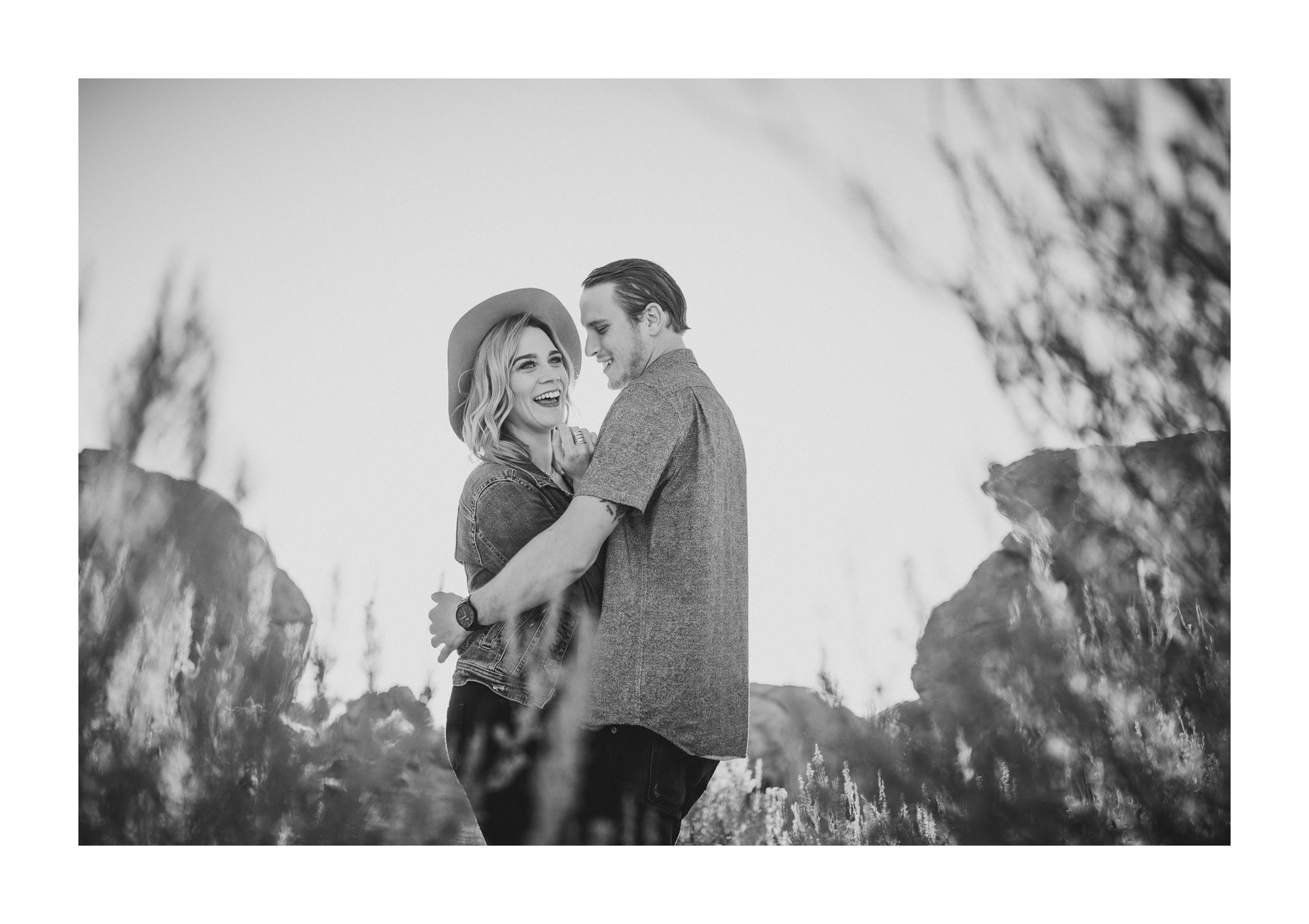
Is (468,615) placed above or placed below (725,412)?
below

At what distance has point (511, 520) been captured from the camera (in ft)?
10.9

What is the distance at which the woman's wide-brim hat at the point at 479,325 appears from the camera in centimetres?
353

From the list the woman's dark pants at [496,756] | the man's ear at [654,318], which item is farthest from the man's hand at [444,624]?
the man's ear at [654,318]

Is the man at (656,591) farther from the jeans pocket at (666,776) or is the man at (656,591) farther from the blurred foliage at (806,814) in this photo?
the blurred foliage at (806,814)

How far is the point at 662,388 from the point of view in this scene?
320 centimetres

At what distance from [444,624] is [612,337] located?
948 mm

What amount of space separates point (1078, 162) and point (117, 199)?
2917 millimetres

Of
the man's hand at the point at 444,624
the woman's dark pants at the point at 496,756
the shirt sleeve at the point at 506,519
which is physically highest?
the shirt sleeve at the point at 506,519

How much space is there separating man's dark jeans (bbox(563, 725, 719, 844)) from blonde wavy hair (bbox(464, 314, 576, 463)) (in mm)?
849

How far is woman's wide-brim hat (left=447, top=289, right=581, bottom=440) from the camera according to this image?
11.6ft

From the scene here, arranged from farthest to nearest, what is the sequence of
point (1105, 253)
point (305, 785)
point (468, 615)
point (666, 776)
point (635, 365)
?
point (1105, 253) → point (305, 785) → point (635, 365) → point (468, 615) → point (666, 776)

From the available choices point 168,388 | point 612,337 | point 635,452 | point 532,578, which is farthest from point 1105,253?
point 168,388

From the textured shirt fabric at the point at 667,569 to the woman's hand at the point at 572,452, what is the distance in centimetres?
14

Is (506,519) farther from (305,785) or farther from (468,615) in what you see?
(305,785)
